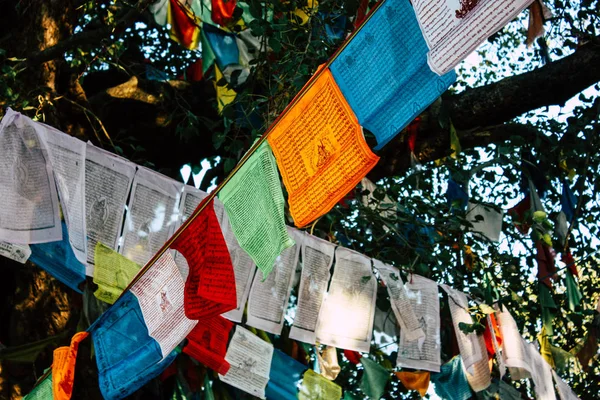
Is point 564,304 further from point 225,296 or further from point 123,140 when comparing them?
point 225,296

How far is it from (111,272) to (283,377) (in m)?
1.31

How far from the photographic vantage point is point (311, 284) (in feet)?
14.3

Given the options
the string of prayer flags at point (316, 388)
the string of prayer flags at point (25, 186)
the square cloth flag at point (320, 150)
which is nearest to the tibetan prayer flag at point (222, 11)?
the string of prayer flags at point (25, 186)

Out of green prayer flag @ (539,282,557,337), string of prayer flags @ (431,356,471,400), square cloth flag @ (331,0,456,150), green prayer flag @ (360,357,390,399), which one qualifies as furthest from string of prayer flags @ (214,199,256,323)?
green prayer flag @ (539,282,557,337)

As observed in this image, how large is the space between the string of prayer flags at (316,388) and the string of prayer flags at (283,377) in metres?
0.04

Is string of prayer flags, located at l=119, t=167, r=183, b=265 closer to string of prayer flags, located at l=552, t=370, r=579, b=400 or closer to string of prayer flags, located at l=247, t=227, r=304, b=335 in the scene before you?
string of prayer flags, located at l=247, t=227, r=304, b=335

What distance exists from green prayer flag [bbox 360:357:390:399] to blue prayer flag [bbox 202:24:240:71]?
172 centimetres

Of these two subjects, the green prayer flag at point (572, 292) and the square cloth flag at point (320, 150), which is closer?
the square cloth flag at point (320, 150)

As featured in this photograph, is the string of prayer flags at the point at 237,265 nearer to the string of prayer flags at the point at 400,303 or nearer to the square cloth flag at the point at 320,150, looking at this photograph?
the string of prayer flags at the point at 400,303

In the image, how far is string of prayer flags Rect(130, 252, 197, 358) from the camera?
139 inches

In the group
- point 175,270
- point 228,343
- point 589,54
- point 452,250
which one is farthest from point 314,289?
point 589,54

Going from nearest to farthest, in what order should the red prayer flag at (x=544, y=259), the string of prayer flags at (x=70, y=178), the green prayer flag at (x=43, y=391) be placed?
the string of prayer flags at (x=70, y=178) → the green prayer flag at (x=43, y=391) → the red prayer flag at (x=544, y=259)

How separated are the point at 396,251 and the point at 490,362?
0.79m

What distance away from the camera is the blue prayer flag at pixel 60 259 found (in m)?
3.82
